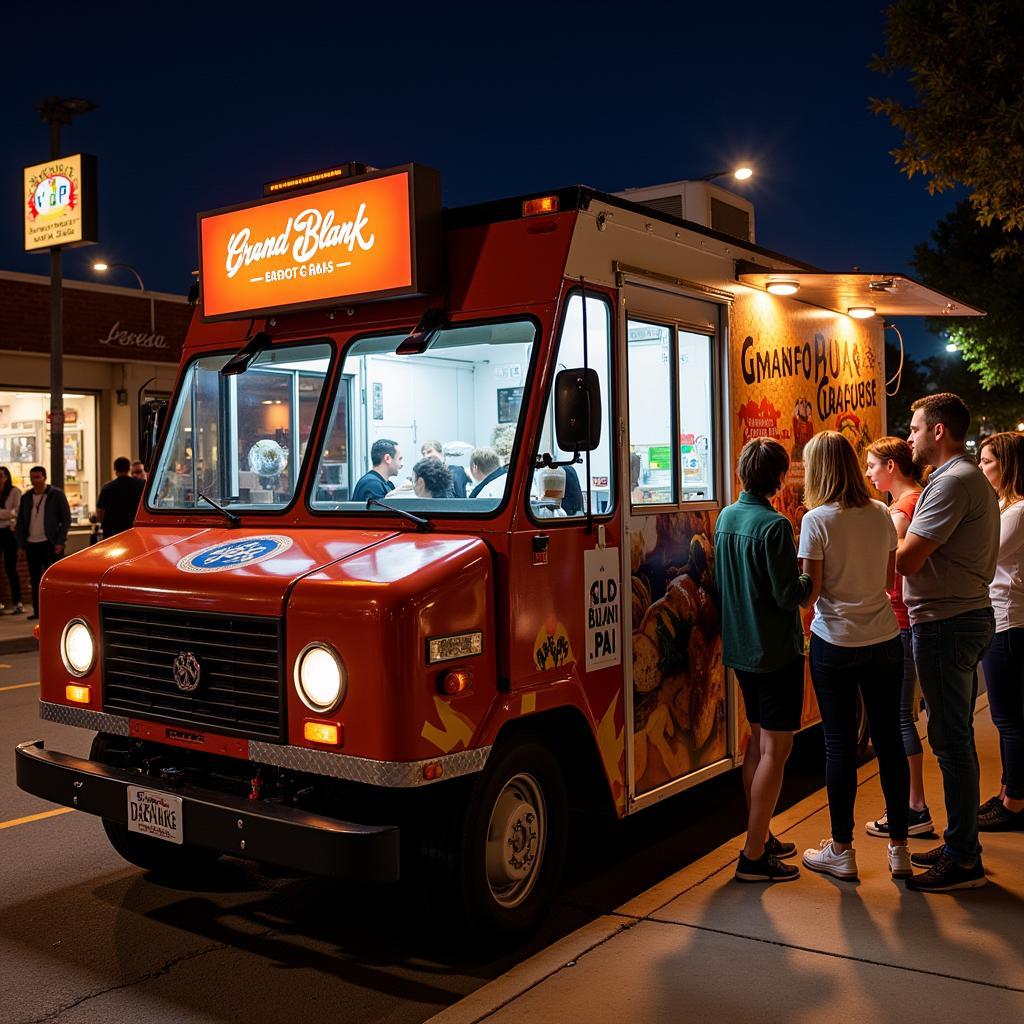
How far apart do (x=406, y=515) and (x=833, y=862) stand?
230 cm

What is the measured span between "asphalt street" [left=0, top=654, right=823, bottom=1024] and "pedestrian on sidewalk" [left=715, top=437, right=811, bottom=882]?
66 cm

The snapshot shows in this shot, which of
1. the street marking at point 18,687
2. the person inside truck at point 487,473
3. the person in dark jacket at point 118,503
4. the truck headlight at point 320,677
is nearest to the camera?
the truck headlight at point 320,677

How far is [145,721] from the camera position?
468 cm

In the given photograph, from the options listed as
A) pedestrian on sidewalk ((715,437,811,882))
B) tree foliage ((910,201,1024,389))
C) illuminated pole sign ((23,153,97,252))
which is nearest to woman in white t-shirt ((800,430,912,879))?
pedestrian on sidewalk ((715,437,811,882))

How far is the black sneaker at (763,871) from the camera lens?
16.1 feet

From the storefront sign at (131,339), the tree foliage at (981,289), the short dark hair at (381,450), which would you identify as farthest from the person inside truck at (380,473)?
the tree foliage at (981,289)

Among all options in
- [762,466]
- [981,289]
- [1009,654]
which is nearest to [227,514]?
[762,466]

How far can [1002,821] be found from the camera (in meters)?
5.61

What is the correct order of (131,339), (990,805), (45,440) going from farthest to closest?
(131,339), (45,440), (990,805)

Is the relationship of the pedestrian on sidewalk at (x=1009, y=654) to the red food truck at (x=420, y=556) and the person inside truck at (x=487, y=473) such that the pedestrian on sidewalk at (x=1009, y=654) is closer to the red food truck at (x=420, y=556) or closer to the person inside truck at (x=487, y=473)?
the red food truck at (x=420, y=556)

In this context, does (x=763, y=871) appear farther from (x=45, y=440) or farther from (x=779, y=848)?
(x=45, y=440)

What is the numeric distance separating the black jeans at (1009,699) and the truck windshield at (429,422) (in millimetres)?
2611

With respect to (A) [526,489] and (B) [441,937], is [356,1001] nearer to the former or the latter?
(B) [441,937]

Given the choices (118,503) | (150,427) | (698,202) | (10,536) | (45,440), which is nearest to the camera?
(150,427)
